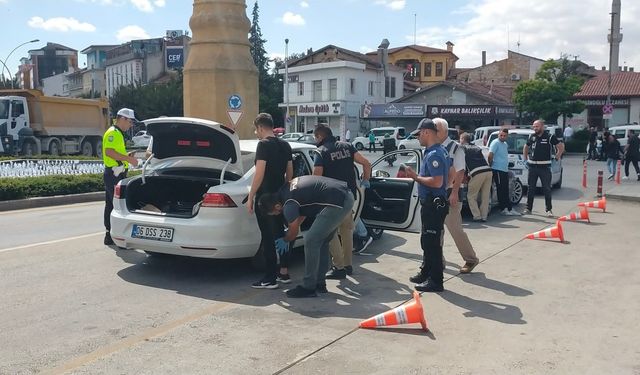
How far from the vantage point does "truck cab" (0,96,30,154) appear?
2611cm

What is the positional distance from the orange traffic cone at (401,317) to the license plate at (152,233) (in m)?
2.49

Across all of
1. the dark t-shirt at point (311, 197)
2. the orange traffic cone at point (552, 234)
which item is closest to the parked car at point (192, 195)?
the dark t-shirt at point (311, 197)

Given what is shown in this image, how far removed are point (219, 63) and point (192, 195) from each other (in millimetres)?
11456

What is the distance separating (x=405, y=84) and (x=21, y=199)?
57.7m

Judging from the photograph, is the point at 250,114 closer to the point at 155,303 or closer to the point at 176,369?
the point at 155,303

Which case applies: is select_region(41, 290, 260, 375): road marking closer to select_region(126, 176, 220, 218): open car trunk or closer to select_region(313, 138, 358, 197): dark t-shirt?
select_region(126, 176, 220, 218): open car trunk

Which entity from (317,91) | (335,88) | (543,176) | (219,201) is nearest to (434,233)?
(219,201)

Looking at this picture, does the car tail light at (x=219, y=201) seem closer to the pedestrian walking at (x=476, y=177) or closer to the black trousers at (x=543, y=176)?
the pedestrian walking at (x=476, y=177)

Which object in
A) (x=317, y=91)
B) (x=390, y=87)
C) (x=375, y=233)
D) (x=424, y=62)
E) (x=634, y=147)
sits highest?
(x=424, y=62)

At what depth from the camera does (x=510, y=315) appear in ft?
18.8

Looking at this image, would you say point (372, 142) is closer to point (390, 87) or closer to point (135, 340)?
point (390, 87)

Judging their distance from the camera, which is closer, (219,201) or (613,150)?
(219,201)

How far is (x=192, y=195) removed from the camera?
25.0 ft

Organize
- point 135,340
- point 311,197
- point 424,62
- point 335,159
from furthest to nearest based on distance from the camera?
point 424,62, point 335,159, point 311,197, point 135,340
